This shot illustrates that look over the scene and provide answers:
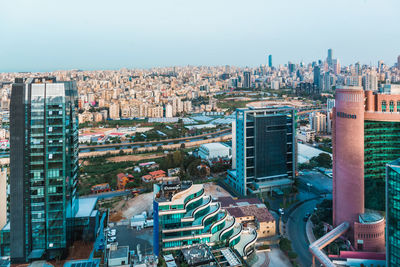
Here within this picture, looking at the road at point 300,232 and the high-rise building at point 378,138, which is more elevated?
the high-rise building at point 378,138

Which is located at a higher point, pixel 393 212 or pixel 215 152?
pixel 393 212

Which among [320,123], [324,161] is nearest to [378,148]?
[324,161]

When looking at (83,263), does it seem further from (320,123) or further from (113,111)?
(113,111)

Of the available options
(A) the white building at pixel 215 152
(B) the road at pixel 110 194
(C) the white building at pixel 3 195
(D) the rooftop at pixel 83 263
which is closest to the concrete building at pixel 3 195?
(C) the white building at pixel 3 195

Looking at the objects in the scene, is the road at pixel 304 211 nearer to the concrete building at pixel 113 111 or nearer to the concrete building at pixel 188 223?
the concrete building at pixel 188 223

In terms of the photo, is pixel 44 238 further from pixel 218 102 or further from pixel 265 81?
pixel 265 81

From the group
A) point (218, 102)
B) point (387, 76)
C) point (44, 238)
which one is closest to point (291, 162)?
point (44, 238)

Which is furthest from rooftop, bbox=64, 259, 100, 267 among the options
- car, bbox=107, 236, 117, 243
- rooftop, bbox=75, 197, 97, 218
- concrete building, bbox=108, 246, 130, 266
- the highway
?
the highway
